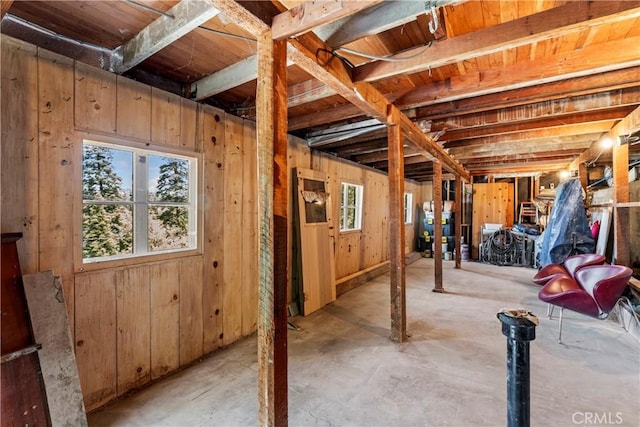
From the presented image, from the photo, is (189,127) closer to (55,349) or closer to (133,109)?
(133,109)

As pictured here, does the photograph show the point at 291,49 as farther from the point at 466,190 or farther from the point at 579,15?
the point at 466,190

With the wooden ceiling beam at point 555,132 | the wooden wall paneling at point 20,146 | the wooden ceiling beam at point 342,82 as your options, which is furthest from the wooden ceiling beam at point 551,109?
the wooden wall paneling at point 20,146

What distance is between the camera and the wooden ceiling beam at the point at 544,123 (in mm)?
3176

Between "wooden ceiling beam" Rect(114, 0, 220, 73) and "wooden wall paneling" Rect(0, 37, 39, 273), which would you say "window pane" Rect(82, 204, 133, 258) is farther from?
"wooden ceiling beam" Rect(114, 0, 220, 73)

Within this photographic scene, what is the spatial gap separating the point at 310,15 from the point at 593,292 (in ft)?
11.1

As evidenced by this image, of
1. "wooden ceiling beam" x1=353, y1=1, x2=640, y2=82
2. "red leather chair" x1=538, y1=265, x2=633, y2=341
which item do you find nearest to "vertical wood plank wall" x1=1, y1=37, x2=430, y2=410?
"wooden ceiling beam" x1=353, y1=1, x2=640, y2=82

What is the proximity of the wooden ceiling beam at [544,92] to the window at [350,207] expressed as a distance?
7.10 feet

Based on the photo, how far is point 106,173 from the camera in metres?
1.97

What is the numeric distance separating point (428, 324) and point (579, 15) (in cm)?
285

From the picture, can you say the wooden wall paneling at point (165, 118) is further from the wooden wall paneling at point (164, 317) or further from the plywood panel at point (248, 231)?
the wooden wall paneling at point (164, 317)

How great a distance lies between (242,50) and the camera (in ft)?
6.22

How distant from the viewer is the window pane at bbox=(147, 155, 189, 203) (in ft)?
7.30

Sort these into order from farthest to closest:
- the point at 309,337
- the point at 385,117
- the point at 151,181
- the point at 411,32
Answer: the point at 309,337
the point at 385,117
the point at 151,181
the point at 411,32

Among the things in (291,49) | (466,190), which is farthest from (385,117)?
(466,190)
